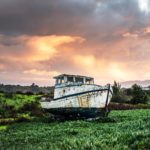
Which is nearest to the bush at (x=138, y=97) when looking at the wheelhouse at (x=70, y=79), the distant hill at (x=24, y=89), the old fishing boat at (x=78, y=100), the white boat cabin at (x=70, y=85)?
the distant hill at (x=24, y=89)

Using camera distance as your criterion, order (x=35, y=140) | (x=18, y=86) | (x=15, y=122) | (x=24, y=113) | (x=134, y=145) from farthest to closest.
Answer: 1. (x=18, y=86)
2. (x=24, y=113)
3. (x=15, y=122)
4. (x=35, y=140)
5. (x=134, y=145)

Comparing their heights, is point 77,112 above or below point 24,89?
below

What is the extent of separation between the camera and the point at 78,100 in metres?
51.1

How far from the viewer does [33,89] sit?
109938 mm

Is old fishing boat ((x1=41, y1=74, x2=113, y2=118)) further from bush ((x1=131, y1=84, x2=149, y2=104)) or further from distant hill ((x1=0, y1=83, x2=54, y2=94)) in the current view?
distant hill ((x1=0, y1=83, x2=54, y2=94))

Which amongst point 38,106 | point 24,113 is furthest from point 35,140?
point 38,106

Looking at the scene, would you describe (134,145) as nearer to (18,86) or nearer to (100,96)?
(100,96)

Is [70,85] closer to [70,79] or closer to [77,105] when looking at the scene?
[70,79]

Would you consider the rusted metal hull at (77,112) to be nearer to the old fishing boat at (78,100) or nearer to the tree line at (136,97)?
the old fishing boat at (78,100)

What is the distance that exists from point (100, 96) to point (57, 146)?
28067 mm

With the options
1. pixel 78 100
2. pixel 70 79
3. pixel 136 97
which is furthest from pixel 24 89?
pixel 78 100

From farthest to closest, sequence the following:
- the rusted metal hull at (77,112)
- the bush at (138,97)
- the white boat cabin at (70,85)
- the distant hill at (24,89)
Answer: the distant hill at (24,89), the bush at (138,97), the white boat cabin at (70,85), the rusted metal hull at (77,112)

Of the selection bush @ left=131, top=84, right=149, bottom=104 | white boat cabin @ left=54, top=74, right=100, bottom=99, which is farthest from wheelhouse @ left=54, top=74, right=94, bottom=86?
bush @ left=131, top=84, right=149, bottom=104

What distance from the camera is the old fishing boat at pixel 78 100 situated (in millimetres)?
50938
